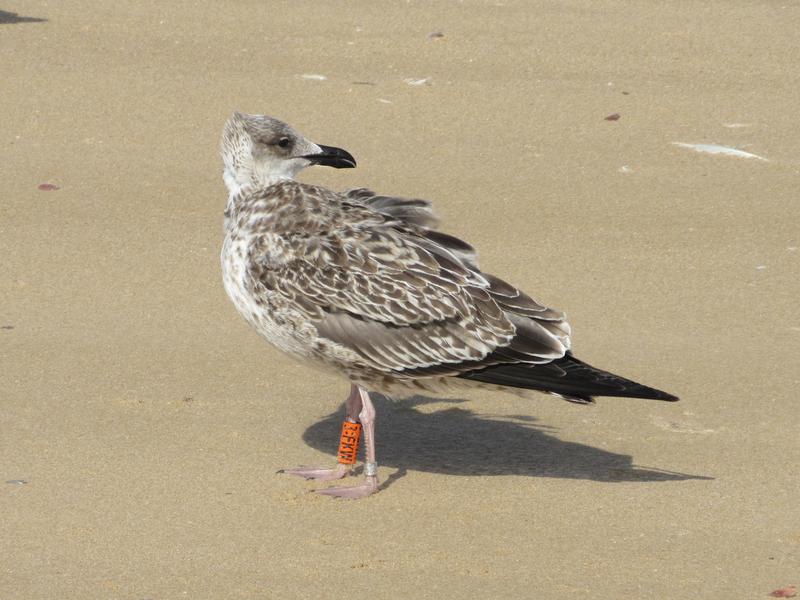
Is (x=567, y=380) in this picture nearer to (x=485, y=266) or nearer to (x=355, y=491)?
(x=355, y=491)

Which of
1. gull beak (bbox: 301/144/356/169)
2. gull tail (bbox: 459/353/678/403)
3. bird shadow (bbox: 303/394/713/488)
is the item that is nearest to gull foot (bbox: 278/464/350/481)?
bird shadow (bbox: 303/394/713/488)

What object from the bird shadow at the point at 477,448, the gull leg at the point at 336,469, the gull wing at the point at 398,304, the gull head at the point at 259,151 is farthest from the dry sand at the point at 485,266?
the gull head at the point at 259,151

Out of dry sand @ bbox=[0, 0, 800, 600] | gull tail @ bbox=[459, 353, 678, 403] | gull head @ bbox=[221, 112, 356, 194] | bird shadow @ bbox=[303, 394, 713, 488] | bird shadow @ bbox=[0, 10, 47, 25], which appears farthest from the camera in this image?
bird shadow @ bbox=[0, 10, 47, 25]

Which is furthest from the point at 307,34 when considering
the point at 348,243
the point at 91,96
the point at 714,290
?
the point at 348,243

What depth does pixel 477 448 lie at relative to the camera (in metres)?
7.00

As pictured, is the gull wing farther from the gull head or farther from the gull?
the gull head

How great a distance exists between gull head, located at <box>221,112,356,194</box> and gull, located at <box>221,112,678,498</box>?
42cm

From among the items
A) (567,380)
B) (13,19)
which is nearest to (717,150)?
(567,380)

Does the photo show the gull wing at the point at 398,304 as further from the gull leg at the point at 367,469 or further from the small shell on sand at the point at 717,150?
the small shell on sand at the point at 717,150

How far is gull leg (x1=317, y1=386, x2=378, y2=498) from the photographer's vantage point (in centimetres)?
648

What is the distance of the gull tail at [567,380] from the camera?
20.3 feet

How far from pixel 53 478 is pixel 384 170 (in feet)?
14.9

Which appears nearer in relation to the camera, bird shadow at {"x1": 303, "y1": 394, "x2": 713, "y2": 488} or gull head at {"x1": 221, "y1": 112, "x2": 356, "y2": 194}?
bird shadow at {"x1": 303, "y1": 394, "x2": 713, "y2": 488}

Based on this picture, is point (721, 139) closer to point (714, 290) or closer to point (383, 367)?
point (714, 290)
